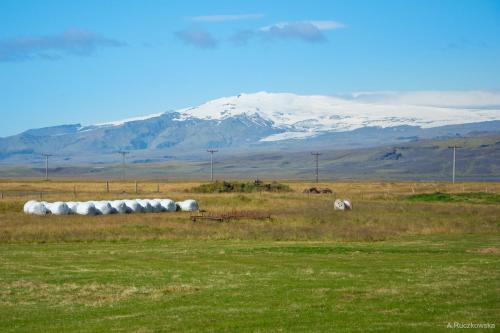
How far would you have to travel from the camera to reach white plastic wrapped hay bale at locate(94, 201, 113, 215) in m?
65.7

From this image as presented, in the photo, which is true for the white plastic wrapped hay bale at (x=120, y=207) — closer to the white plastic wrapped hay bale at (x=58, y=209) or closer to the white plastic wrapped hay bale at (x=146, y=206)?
the white plastic wrapped hay bale at (x=146, y=206)

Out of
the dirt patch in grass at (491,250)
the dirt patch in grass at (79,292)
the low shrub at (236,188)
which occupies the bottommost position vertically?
the low shrub at (236,188)

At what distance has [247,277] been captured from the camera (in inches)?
1063

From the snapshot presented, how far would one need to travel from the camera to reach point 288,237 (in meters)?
47.8

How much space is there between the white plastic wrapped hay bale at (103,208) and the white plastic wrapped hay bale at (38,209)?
415 cm

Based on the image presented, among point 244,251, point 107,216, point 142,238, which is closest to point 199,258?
point 244,251

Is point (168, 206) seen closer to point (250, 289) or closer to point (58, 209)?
point (58, 209)

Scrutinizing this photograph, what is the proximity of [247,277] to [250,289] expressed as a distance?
8.98ft

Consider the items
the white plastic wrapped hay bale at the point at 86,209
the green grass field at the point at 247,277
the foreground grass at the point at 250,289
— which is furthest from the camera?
the white plastic wrapped hay bale at the point at 86,209

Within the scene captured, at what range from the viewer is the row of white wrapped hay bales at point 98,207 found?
64.9 meters

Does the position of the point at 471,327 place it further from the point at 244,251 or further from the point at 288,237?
the point at 288,237

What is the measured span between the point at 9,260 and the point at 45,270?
14.9 ft

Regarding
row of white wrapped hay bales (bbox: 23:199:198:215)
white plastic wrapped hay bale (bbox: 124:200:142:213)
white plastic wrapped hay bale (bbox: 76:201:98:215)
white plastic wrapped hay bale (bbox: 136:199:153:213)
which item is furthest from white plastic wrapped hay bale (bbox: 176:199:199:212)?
white plastic wrapped hay bale (bbox: 76:201:98:215)

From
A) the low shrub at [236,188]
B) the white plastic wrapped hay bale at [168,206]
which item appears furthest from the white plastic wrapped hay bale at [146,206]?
the low shrub at [236,188]
